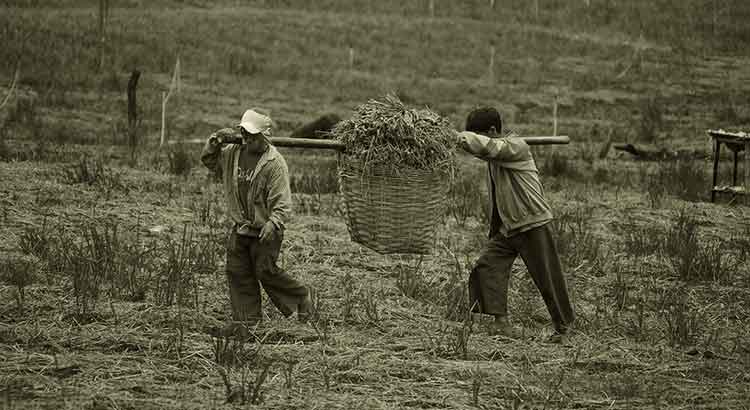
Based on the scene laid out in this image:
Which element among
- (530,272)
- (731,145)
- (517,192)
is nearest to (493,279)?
(530,272)

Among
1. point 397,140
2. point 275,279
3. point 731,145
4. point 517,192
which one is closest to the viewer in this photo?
point 397,140

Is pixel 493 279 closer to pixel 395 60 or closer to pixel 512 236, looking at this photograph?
pixel 512 236

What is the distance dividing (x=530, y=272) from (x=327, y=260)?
2335 millimetres

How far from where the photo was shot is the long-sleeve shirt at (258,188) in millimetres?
5828

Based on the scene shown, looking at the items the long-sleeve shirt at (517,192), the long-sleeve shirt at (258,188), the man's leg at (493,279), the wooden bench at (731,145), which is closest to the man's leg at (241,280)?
the long-sleeve shirt at (258,188)

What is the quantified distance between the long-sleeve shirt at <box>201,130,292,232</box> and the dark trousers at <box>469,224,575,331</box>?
1.22 m

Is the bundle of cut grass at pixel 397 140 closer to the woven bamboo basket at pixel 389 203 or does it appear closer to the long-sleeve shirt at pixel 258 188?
the woven bamboo basket at pixel 389 203

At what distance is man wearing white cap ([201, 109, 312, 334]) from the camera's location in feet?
19.0

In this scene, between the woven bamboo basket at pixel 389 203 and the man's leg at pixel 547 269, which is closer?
the woven bamboo basket at pixel 389 203

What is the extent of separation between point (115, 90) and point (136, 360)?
14.9 metres

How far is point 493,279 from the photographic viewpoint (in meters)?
6.17

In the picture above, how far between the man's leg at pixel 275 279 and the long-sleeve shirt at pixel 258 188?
0.37ft

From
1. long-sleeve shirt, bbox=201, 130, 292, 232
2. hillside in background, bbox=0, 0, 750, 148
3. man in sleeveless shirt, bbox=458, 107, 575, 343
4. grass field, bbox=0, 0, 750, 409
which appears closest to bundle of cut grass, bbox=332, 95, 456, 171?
man in sleeveless shirt, bbox=458, 107, 575, 343

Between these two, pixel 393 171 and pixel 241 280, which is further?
pixel 241 280
